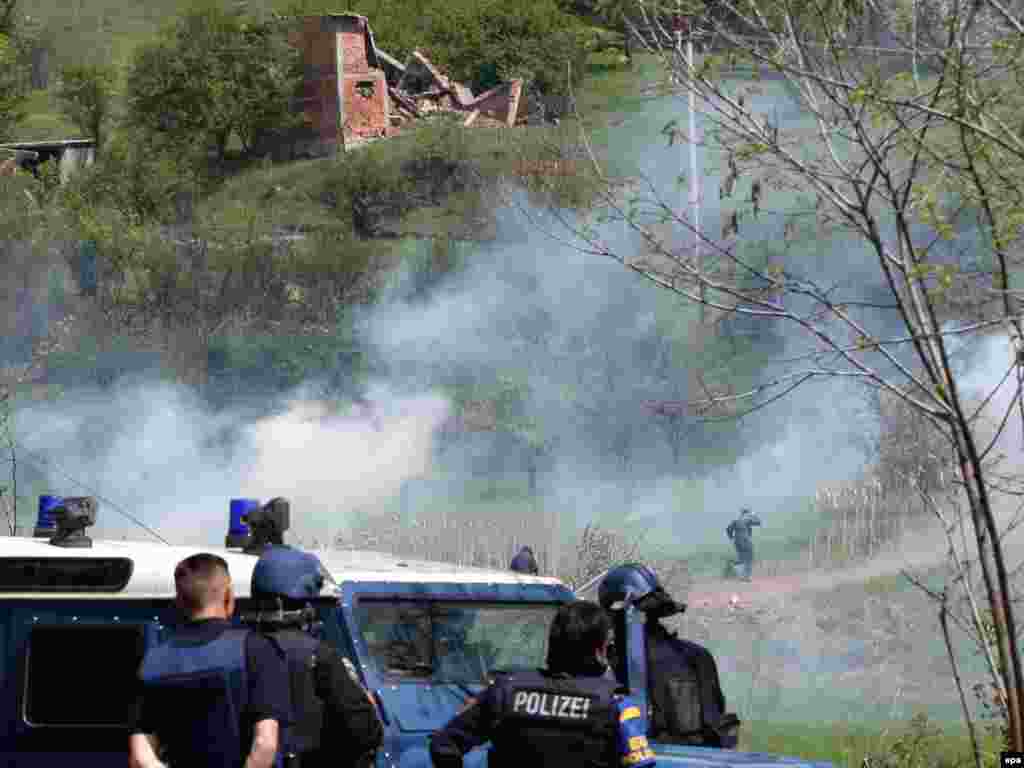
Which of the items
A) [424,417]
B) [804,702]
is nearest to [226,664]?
[804,702]

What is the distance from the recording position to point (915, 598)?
18000mm

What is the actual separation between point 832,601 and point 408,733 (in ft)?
41.1

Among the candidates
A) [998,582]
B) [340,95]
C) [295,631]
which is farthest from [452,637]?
[340,95]

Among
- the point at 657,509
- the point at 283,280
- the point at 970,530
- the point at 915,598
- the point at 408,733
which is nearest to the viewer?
the point at 408,733

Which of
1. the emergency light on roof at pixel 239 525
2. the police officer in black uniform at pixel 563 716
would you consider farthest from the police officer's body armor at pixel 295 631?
the emergency light on roof at pixel 239 525

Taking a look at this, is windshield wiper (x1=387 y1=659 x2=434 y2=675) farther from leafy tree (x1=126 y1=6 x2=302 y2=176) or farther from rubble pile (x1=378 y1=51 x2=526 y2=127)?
rubble pile (x1=378 y1=51 x2=526 y2=127)

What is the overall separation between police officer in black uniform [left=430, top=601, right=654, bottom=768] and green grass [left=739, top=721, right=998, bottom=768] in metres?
5.87

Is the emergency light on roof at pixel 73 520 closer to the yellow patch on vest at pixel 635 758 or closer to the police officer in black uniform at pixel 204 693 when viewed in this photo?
the police officer in black uniform at pixel 204 693

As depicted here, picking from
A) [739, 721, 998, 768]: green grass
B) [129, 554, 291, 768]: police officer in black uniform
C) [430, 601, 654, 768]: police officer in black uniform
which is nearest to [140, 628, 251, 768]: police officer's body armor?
[129, 554, 291, 768]: police officer in black uniform

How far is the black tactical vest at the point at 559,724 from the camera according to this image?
4672 millimetres

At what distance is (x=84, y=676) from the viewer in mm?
6547

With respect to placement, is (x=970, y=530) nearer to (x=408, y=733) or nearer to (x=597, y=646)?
(x=408, y=733)

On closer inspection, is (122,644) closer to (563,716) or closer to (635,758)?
(563,716)

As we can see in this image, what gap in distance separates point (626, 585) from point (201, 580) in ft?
7.21
